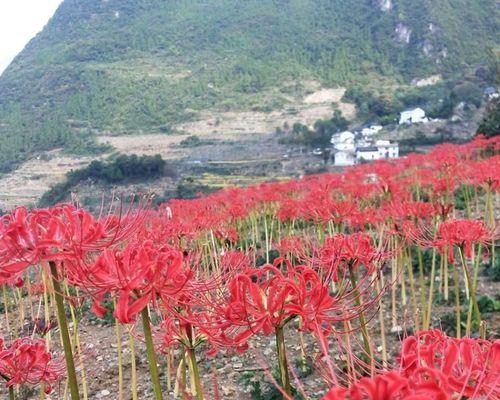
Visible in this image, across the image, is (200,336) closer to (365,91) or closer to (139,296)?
(139,296)

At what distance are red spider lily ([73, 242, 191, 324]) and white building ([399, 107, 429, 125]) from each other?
51689 mm

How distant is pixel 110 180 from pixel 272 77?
1909 inches

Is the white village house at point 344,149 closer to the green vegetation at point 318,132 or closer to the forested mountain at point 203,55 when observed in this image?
the green vegetation at point 318,132

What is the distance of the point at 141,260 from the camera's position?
1752mm

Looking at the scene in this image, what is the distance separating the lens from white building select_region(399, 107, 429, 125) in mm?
52000

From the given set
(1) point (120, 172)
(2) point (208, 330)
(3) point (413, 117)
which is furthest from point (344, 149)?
(2) point (208, 330)

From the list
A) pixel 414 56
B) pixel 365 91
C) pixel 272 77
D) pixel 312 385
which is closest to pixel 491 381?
pixel 312 385

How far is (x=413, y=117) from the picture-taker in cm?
5316

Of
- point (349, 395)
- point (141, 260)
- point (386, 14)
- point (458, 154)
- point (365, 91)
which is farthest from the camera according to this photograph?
point (386, 14)

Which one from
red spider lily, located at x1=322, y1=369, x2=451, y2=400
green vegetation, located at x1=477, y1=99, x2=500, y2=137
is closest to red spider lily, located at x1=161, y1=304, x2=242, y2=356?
red spider lily, located at x1=322, y1=369, x2=451, y2=400

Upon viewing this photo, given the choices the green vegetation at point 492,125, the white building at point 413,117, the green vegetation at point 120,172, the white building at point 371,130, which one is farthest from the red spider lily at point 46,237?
the white building at point 413,117

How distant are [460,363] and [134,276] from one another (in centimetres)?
93

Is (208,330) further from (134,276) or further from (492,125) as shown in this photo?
(492,125)

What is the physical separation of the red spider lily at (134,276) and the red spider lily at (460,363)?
71cm
